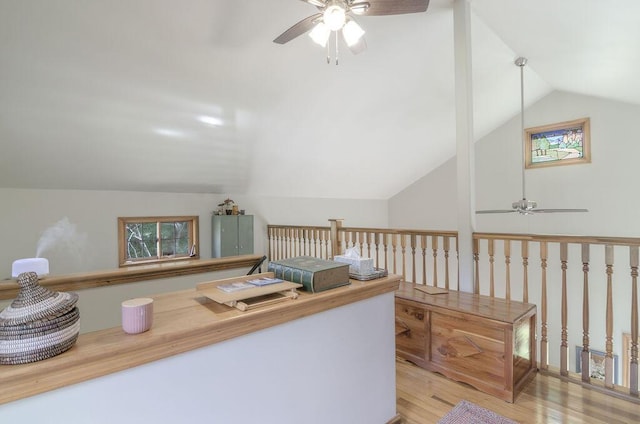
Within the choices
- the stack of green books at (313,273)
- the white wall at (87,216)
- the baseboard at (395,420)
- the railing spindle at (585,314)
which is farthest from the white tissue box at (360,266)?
the white wall at (87,216)

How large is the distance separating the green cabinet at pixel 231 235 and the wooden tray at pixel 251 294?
3.51m

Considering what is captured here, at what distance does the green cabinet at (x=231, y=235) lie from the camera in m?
4.84

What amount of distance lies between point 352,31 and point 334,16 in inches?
9.1

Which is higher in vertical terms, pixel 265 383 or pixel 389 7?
pixel 389 7

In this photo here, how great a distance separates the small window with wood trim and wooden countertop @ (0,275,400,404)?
3580mm

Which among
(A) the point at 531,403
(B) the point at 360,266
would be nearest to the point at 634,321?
(A) the point at 531,403

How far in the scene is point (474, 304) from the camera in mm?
2666

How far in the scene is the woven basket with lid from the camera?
30.0 inches

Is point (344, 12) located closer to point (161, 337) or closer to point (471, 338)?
point (161, 337)

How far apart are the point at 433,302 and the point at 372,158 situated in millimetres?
3591

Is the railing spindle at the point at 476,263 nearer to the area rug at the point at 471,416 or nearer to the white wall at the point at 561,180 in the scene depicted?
the area rug at the point at 471,416

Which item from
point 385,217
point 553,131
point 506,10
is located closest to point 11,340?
point 506,10

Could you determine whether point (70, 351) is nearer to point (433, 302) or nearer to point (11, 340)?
point (11, 340)

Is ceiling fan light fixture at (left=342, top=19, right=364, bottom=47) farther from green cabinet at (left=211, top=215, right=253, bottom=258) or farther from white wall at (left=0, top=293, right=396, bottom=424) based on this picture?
green cabinet at (left=211, top=215, right=253, bottom=258)
